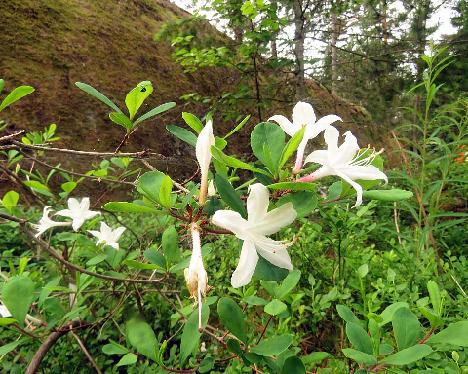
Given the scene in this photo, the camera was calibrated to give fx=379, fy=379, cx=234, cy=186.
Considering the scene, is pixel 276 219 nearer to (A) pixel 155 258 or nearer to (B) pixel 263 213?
(B) pixel 263 213

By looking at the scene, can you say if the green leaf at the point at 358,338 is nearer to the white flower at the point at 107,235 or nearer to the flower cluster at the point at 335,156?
the flower cluster at the point at 335,156

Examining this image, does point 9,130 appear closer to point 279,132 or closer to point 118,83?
point 118,83

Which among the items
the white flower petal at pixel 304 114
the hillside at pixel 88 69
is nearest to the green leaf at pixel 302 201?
the white flower petal at pixel 304 114

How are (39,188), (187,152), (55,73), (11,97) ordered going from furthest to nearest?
(187,152) < (55,73) < (39,188) < (11,97)

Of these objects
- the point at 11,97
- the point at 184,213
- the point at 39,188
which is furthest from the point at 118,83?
the point at 184,213

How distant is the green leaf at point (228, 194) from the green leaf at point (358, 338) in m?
0.22

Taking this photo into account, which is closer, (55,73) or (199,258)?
(199,258)

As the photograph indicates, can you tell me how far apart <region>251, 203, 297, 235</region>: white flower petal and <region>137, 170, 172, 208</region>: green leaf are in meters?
0.12

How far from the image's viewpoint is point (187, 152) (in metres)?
4.86

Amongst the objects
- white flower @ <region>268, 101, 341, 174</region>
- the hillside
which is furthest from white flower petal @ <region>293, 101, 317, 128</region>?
the hillside

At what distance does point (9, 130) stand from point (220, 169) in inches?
159

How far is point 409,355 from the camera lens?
48cm

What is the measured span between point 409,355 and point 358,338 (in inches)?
2.9

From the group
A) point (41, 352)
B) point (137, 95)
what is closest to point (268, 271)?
point (137, 95)
